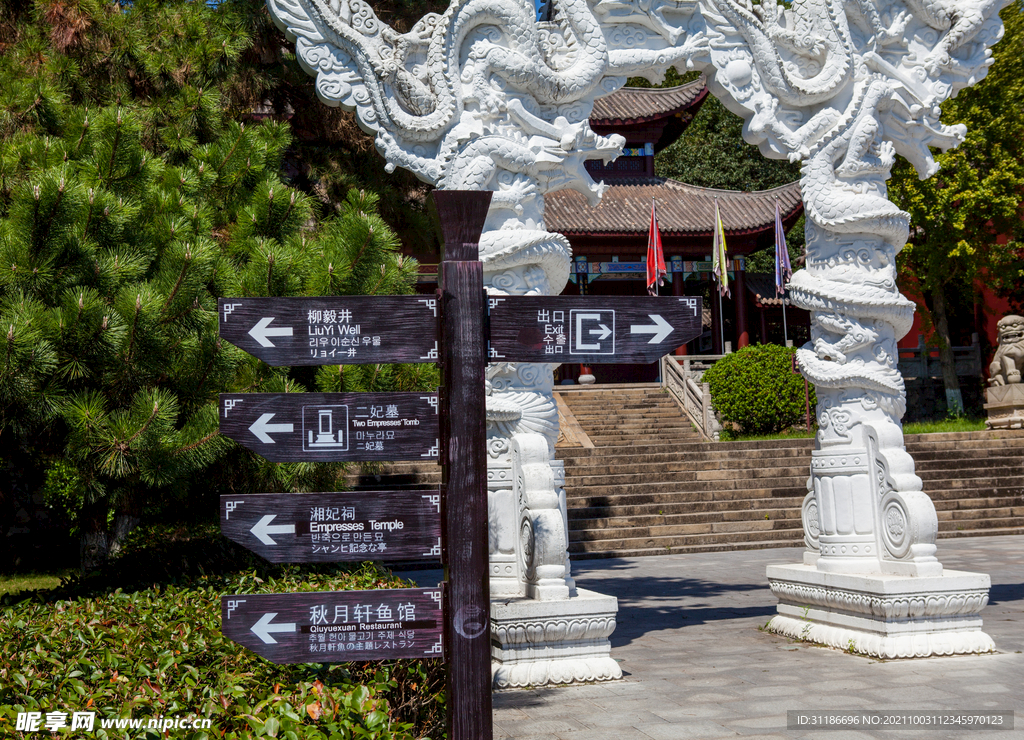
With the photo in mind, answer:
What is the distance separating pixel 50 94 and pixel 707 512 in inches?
392

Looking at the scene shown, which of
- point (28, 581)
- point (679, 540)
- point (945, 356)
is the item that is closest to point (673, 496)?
point (679, 540)

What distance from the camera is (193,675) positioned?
122 inches

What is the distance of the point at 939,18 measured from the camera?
592cm

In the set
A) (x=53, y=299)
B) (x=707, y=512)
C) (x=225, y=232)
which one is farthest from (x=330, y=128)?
(x=707, y=512)

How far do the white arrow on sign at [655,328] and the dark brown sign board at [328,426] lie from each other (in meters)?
0.68

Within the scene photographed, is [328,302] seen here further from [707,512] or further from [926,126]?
[707,512]

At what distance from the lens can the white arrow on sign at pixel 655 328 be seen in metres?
2.71

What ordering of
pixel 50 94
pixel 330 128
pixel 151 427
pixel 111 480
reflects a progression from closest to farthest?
pixel 151 427 < pixel 111 480 < pixel 50 94 < pixel 330 128

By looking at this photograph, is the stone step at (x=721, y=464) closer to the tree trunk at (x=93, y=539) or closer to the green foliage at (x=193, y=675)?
the tree trunk at (x=93, y=539)

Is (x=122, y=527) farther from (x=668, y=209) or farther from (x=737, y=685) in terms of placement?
(x=668, y=209)

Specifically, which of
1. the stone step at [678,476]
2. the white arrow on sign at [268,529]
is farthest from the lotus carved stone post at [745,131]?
the stone step at [678,476]

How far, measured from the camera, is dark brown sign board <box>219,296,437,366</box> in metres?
2.53

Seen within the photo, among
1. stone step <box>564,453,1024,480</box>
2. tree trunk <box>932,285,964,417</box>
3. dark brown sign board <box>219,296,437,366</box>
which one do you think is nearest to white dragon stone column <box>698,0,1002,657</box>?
dark brown sign board <box>219,296,437,366</box>

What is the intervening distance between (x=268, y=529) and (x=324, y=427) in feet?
1.00
